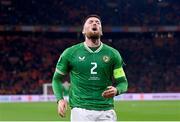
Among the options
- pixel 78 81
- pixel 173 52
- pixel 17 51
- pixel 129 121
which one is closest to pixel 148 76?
pixel 173 52

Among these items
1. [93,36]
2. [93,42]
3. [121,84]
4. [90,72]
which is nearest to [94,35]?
[93,36]

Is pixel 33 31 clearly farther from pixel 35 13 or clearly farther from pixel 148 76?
pixel 148 76

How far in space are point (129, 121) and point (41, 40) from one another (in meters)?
28.3

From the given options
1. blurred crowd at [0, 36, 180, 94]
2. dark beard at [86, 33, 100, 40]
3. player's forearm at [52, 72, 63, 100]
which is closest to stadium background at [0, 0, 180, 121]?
blurred crowd at [0, 36, 180, 94]

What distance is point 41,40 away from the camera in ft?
151

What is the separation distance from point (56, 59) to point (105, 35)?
5.31 m

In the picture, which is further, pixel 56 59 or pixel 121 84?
pixel 56 59

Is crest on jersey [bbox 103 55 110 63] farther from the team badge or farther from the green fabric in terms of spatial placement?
the green fabric

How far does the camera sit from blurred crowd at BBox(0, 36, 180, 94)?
3972cm

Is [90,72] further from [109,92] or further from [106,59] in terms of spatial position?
[109,92]

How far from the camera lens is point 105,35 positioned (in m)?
46.1

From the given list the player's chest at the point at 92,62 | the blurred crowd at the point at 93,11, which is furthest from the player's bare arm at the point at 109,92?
the blurred crowd at the point at 93,11

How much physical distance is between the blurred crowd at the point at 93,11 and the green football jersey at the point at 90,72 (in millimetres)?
37837

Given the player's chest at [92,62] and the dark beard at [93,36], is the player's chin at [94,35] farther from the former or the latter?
the player's chest at [92,62]
